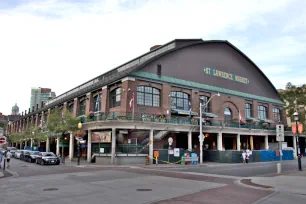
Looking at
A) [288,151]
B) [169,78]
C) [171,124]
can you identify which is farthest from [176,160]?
[288,151]

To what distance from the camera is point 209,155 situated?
127 ft

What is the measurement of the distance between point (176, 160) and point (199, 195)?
22.3 metres

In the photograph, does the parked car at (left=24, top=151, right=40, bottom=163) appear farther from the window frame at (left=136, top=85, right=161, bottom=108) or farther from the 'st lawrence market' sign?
the 'st lawrence market' sign

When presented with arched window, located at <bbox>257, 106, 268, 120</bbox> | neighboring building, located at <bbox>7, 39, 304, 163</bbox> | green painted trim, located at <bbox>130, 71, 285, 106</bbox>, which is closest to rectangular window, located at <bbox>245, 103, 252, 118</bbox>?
neighboring building, located at <bbox>7, 39, 304, 163</bbox>

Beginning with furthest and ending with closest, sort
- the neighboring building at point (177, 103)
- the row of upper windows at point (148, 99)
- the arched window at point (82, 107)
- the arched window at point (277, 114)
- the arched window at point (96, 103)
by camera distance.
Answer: the arched window at point (277, 114) < the arched window at point (82, 107) < the arched window at point (96, 103) < the row of upper windows at point (148, 99) < the neighboring building at point (177, 103)

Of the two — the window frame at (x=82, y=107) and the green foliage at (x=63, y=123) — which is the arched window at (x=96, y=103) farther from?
the green foliage at (x=63, y=123)

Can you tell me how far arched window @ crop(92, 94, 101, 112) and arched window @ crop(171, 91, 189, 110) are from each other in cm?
1214

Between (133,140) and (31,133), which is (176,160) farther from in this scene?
(31,133)

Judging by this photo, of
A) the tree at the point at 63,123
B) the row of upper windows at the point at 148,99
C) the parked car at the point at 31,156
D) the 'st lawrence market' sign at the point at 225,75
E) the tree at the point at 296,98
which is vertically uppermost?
the 'st lawrence market' sign at the point at 225,75

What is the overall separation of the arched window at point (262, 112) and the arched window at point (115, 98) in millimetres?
32813

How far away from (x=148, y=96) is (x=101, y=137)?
940 cm

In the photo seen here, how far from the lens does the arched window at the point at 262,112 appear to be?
5802cm

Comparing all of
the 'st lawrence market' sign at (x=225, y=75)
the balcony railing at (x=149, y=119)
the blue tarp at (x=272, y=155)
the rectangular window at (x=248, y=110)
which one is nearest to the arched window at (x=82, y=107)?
the balcony railing at (x=149, y=119)

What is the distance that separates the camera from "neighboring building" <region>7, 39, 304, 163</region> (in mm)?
35053
